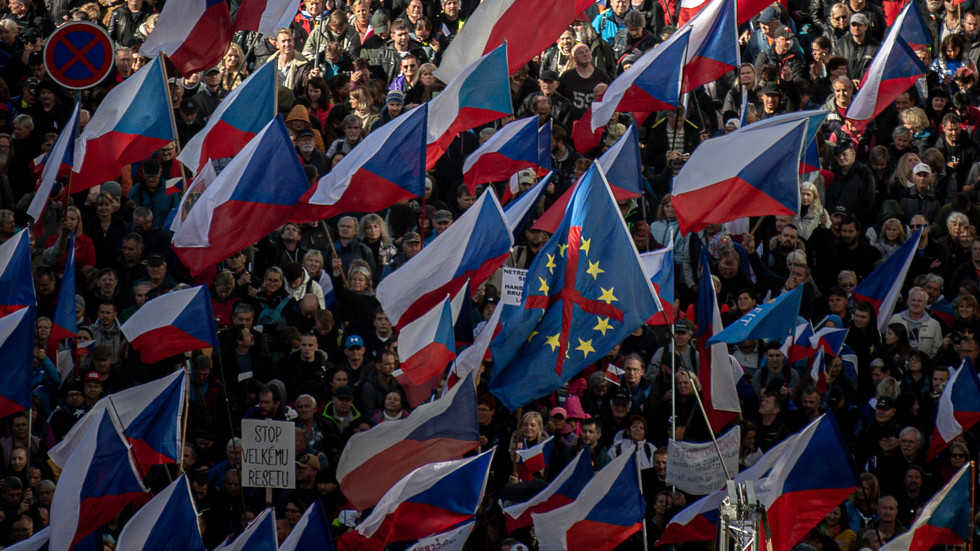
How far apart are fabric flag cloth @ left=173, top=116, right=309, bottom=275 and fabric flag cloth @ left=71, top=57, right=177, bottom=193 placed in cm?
204

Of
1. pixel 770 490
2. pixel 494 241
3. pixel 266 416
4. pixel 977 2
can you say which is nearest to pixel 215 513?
pixel 266 416

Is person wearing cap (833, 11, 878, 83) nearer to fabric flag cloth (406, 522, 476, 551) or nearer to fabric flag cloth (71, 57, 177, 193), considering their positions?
fabric flag cloth (71, 57, 177, 193)

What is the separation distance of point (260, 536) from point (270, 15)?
7567mm

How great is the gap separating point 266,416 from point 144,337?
1543 mm

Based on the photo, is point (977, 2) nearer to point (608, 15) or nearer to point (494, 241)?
point (608, 15)

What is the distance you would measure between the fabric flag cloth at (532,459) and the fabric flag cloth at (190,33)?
20.5 feet

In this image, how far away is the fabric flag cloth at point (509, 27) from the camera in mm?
18531

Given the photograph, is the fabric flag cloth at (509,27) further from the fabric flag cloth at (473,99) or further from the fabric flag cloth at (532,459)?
the fabric flag cloth at (532,459)

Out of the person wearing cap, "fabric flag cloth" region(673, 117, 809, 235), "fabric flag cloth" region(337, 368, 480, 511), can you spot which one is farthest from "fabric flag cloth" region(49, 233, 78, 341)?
the person wearing cap

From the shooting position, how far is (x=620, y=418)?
16328 millimetres

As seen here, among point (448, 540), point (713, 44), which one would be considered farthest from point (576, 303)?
point (713, 44)

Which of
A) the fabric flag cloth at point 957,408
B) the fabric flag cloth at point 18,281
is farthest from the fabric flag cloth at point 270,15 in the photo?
the fabric flag cloth at point 957,408

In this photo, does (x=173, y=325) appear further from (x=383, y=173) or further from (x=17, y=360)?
(x=383, y=173)

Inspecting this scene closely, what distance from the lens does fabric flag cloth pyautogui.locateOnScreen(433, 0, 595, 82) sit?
18531mm
